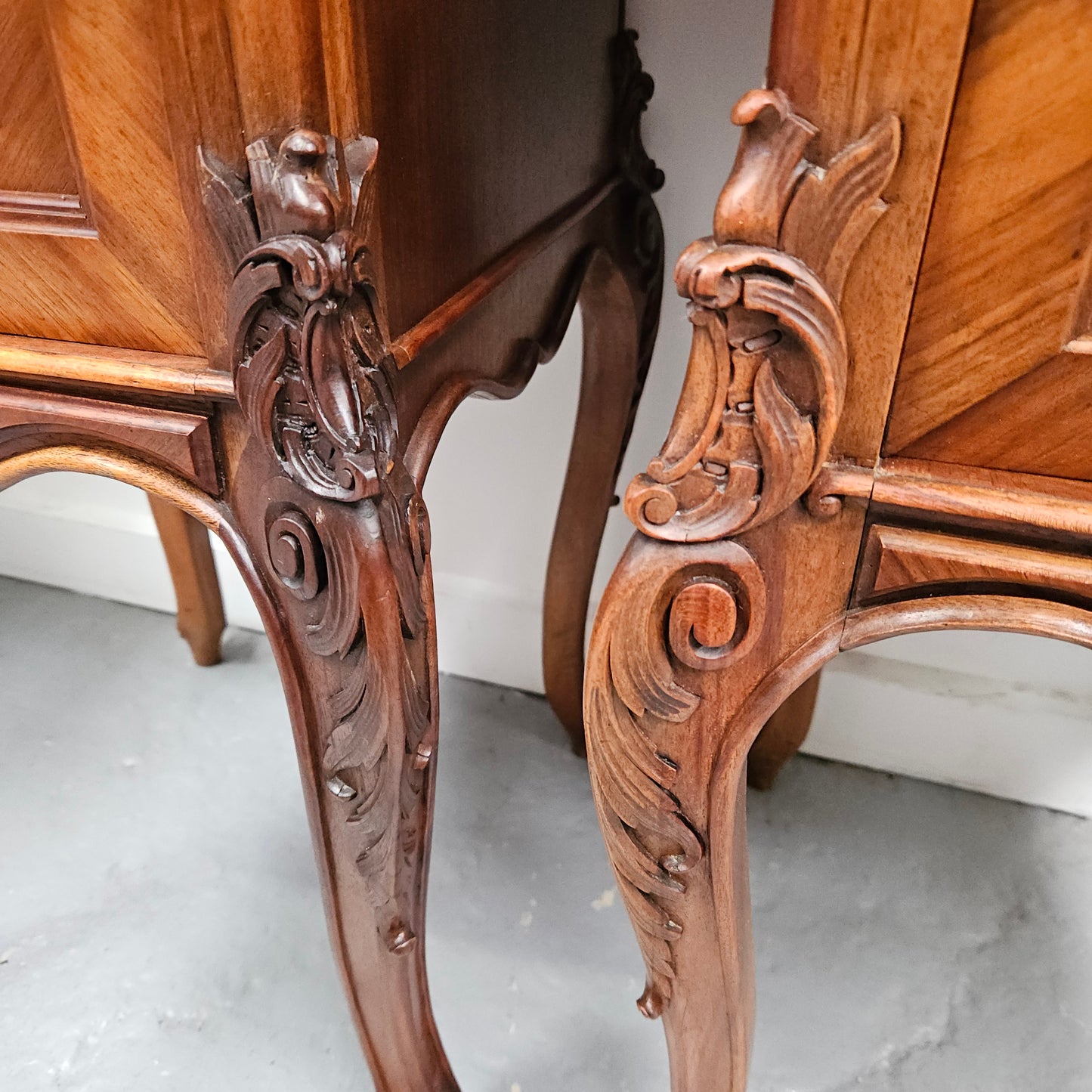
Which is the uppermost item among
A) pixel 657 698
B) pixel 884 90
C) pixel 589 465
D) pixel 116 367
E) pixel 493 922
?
pixel 884 90

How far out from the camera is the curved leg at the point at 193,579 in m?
0.93

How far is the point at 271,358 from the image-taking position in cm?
33

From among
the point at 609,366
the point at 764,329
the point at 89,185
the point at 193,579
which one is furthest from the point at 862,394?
the point at 193,579

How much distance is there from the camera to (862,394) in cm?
31

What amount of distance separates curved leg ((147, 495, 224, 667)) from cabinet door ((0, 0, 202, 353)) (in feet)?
1.75

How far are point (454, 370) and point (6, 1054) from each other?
0.59 meters

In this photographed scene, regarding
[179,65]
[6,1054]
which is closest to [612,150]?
[179,65]

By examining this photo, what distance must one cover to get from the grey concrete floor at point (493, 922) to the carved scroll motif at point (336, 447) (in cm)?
35

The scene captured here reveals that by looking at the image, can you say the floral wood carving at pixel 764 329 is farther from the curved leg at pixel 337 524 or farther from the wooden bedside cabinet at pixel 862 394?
the curved leg at pixel 337 524

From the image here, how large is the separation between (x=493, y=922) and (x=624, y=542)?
35cm

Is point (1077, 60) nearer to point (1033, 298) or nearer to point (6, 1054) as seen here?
point (1033, 298)

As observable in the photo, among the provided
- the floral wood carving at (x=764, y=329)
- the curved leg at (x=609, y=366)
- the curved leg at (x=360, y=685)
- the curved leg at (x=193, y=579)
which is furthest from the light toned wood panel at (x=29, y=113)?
the curved leg at (x=193, y=579)

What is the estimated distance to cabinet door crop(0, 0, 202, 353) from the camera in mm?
323

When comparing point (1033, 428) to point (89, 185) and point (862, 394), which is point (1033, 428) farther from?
point (89, 185)
